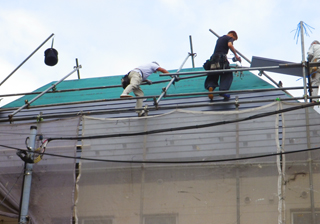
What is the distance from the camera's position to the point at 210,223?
722cm

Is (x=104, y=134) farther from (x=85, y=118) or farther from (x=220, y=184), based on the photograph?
(x=220, y=184)

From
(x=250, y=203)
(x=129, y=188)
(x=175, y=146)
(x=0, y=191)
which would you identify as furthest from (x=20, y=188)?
(x=250, y=203)

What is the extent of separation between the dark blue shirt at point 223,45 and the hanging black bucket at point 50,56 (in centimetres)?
418

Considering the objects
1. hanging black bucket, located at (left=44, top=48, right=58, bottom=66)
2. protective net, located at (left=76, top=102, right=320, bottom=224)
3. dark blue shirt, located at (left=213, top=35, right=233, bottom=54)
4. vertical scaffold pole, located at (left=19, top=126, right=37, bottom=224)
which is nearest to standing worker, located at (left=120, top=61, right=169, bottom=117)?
dark blue shirt, located at (left=213, top=35, right=233, bottom=54)

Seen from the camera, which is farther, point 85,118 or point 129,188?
point 85,118

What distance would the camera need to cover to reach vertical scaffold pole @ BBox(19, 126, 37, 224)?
7.63 metres

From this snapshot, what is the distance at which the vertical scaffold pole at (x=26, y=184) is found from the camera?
25.0 ft

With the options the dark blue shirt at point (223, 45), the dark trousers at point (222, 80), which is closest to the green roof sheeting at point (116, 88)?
the dark trousers at point (222, 80)

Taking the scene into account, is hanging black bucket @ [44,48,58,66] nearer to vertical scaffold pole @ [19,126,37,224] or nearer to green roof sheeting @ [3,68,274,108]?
green roof sheeting @ [3,68,274,108]

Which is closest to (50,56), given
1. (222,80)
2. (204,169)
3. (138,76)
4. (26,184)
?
(138,76)

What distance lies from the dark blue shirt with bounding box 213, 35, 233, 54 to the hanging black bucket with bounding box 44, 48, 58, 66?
418cm

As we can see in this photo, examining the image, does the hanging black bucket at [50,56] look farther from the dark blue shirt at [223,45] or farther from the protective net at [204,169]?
the protective net at [204,169]

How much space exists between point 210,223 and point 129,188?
53.8 inches

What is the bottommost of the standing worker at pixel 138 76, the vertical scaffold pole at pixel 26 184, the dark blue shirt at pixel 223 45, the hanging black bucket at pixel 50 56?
the vertical scaffold pole at pixel 26 184
